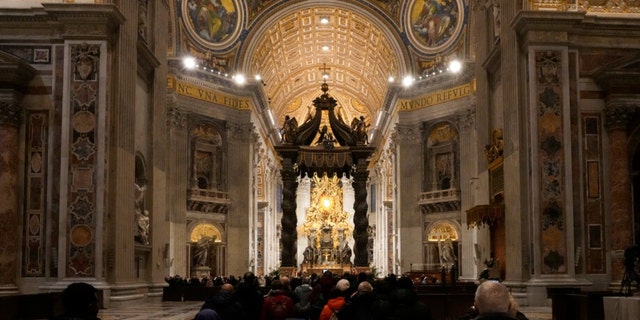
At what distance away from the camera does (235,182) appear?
116 ft

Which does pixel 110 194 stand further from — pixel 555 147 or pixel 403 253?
pixel 403 253

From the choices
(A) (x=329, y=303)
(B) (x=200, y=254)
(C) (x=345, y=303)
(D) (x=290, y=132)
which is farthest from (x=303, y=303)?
(B) (x=200, y=254)

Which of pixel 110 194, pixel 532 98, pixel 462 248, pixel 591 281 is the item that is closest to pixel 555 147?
pixel 532 98

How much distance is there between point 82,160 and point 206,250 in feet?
62.5

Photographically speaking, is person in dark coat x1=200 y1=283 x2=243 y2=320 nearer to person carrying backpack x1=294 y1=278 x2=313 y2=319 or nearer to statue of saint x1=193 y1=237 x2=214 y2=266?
person carrying backpack x1=294 y1=278 x2=313 y2=319

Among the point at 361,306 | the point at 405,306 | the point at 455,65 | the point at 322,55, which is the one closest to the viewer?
the point at 405,306

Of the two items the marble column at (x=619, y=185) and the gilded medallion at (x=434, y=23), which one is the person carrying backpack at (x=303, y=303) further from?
the gilded medallion at (x=434, y=23)

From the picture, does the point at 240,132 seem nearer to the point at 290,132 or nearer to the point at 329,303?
the point at 290,132

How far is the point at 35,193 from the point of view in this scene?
1488cm

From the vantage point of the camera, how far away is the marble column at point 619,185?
1602cm

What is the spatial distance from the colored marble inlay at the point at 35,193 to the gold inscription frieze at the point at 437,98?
21.2 m

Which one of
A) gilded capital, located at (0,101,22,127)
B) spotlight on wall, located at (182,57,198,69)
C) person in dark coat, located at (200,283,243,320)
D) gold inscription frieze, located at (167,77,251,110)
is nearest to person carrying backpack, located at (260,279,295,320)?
person in dark coat, located at (200,283,243,320)

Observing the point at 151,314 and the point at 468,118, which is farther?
the point at 468,118

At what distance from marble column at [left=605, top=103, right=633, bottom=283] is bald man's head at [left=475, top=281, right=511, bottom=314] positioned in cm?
1255
